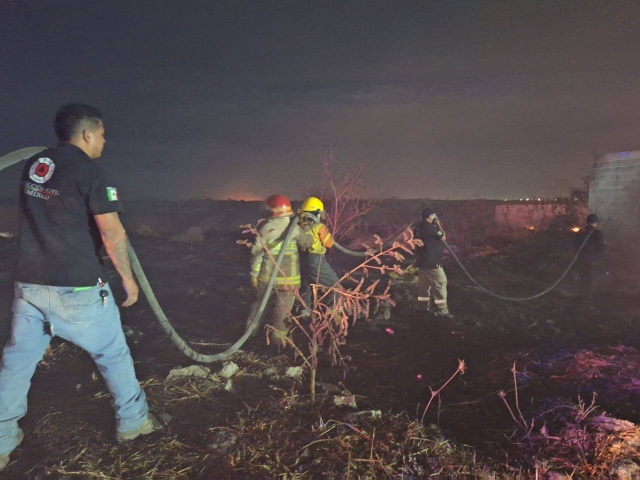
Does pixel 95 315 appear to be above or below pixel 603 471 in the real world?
above

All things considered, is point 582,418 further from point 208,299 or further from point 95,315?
point 208,299

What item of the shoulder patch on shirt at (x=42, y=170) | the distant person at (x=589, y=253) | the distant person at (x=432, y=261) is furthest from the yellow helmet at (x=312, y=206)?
the distant person at (x=589, y=253)

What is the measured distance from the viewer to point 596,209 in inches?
389

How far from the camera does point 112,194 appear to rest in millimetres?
2650

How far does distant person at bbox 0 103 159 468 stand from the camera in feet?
8.51

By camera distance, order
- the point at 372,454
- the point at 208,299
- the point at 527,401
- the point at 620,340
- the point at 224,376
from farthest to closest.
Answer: the point at 208,299 < the point at 620,340 < the point at 224,376 < the point at 527,401 < the point at 372,454

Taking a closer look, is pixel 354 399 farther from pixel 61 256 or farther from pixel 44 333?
pixel 61 256

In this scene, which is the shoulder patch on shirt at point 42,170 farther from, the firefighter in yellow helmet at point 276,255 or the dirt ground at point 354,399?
the firefighter in yellow helmet at point 276,255

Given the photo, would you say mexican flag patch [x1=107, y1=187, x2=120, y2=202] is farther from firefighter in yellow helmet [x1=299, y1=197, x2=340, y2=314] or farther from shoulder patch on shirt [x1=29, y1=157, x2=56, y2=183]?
firefighter in yellow helmet [x1=299, y1=197, x2=340, y2=314]

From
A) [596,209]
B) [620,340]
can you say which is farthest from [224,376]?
[596,209]

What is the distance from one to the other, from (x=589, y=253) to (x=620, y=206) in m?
1.63

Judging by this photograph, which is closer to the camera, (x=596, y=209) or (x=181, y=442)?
(x=181, y=442)

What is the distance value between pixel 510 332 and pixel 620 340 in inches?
54.0

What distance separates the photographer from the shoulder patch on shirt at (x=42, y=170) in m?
2.58
